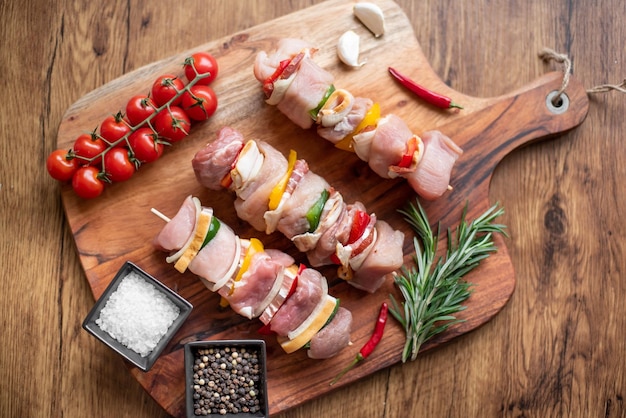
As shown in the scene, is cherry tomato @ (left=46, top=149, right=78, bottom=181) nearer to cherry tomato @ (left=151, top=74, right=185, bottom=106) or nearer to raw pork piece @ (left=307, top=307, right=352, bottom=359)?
cherry tomato @ (left=151, top=74, right=185, bottom=106)

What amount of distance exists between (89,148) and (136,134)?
271 millimetres

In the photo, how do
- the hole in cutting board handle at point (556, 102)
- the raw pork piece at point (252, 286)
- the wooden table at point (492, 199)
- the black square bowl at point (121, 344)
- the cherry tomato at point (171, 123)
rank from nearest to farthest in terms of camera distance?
the black square bowl at point (121, 344) → the raw pork piece at point (252, 286) → the cherry tomato at point (171, 123) → the wooden table at point (492, 199) → the hole in cutting board handle at point (556, 102)

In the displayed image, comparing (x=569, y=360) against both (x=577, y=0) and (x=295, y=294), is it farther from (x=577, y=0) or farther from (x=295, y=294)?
(x=577, y=0)

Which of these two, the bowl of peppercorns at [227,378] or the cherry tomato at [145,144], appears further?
the cherry tomato at [145,144]

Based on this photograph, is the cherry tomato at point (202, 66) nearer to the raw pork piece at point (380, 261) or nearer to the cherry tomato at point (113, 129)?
the cherry tomato at point (113, 129)

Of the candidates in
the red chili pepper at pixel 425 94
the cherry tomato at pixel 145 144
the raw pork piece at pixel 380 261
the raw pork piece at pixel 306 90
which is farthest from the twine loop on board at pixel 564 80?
the cherry tomato at pixel 145 144

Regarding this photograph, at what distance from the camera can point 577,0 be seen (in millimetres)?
4121

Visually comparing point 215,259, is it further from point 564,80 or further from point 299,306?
point 564,80

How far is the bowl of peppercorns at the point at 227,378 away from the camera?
349 centimetres

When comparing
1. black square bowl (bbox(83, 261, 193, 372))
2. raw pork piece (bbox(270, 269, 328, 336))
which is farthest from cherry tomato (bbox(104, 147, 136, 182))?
raw pork piece (bbox(270, 269, 328, 336))

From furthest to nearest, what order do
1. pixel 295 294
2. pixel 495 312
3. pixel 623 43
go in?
pixel 623 43
pixel 495 312
pixel 295 294

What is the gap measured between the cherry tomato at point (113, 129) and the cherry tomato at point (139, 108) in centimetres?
6

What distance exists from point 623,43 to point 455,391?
8.05ft

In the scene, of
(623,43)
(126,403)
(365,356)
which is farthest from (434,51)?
(126,403)
